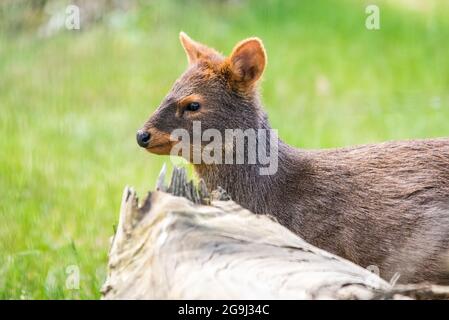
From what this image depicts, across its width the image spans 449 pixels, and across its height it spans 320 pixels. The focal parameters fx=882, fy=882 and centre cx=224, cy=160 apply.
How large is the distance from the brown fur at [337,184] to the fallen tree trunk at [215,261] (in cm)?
97

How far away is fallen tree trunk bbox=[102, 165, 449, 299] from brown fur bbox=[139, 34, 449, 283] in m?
0.97

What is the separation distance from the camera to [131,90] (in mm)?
8805

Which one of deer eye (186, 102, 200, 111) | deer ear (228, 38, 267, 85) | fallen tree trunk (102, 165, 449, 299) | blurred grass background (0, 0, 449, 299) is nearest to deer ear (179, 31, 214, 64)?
deer ear (228, 38, 267, 85)

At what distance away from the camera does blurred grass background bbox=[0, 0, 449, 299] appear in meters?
6.00

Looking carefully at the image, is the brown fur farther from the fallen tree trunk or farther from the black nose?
the fallen tree trunk

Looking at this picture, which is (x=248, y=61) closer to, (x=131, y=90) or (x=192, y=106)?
(x=192, y=106)

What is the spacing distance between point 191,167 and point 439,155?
4.01ft

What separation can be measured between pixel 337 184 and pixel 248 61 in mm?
753

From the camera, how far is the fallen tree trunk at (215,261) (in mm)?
2822

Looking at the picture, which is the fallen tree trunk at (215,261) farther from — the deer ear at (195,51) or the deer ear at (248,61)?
the deer ear at (195,51)

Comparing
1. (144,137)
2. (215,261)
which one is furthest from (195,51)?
(215,261)

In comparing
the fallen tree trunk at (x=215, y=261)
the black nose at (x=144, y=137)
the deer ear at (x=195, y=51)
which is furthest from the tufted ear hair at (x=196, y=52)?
the fallen tree trunk at (x=215, y=261)

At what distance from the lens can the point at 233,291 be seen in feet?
9.18
